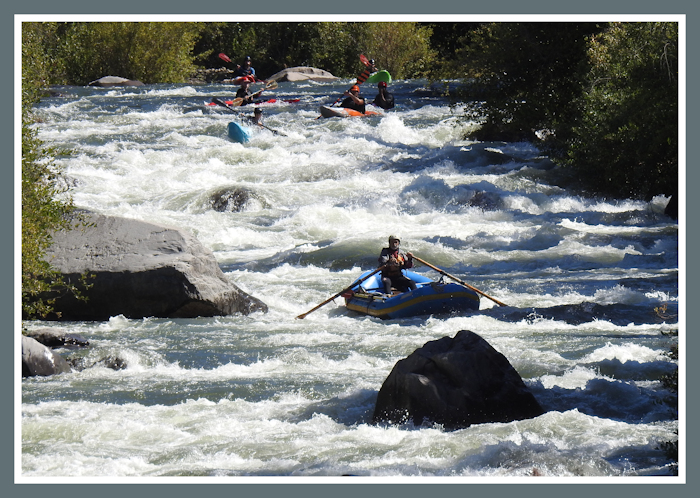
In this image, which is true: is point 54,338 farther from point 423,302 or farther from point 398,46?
point 398,46

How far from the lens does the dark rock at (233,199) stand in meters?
16.2

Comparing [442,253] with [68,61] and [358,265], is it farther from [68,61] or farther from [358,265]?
[68,61]

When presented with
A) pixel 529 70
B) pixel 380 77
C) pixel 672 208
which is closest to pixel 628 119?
pixel 672 208

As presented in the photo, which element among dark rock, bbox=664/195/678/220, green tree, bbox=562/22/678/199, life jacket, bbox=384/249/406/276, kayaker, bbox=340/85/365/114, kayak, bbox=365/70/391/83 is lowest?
life jacket, bbox=384/249/406/276

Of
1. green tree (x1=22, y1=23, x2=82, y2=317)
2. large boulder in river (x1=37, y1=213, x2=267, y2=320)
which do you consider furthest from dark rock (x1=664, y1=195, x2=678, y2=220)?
green tree (x1=22, y1=23, x2=82, y2=317)

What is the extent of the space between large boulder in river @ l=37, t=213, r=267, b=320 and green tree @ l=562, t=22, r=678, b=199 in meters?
6.38

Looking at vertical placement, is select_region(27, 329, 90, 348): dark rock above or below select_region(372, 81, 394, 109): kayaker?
below

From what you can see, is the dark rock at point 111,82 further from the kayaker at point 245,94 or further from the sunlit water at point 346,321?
the sunlit water at point 346,321

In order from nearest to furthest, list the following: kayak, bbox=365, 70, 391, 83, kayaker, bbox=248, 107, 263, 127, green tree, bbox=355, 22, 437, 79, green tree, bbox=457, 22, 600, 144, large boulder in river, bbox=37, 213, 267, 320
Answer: large boulder in river, bbox=37, 213, 267, 320 < green tree, bbox=457, 22, 600, 144 < kayaker, bbox=248, 107, 263, 127 < kayak, bbox=365, 70, 391, 83 < green tree, bbox=355, 22, 437, 79

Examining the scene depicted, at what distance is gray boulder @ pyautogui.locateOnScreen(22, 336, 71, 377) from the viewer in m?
7.43

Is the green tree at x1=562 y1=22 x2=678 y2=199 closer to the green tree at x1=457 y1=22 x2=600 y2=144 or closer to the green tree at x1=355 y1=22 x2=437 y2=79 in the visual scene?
the green tree at x1=457 y1=22 x2=600 y2=144

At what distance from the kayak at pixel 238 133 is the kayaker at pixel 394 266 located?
1059cm

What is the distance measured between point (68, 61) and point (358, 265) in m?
20.2

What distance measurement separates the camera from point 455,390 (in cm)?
629
